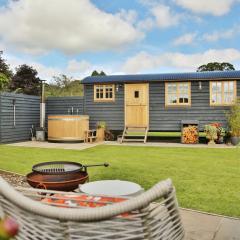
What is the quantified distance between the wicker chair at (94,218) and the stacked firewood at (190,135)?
45.9 feet

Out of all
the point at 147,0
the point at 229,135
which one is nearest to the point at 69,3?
the point at 147,0

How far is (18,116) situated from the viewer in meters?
16.4

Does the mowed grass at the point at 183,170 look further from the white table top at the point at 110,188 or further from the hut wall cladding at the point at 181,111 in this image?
the hut wall cladding at the point at 181,111

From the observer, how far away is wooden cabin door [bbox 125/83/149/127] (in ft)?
54.6

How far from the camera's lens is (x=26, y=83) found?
3459 centimetres

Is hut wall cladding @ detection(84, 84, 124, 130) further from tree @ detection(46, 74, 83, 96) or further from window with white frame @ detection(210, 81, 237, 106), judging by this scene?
tree @ detection(46, 74, 83, 96)

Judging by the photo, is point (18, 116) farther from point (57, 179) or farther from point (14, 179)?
point (57, 179)

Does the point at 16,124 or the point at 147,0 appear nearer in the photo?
the point at 147,0

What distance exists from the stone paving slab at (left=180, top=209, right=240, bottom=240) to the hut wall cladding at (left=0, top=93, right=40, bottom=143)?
12.3 m

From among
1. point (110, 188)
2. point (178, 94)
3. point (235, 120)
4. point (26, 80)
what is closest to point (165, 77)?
point (178, 94)

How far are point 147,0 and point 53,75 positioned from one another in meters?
25.8

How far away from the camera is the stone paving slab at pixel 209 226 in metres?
3.71

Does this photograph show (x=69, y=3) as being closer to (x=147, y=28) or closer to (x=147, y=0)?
(x=147, y=0)

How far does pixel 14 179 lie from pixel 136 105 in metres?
10.3
